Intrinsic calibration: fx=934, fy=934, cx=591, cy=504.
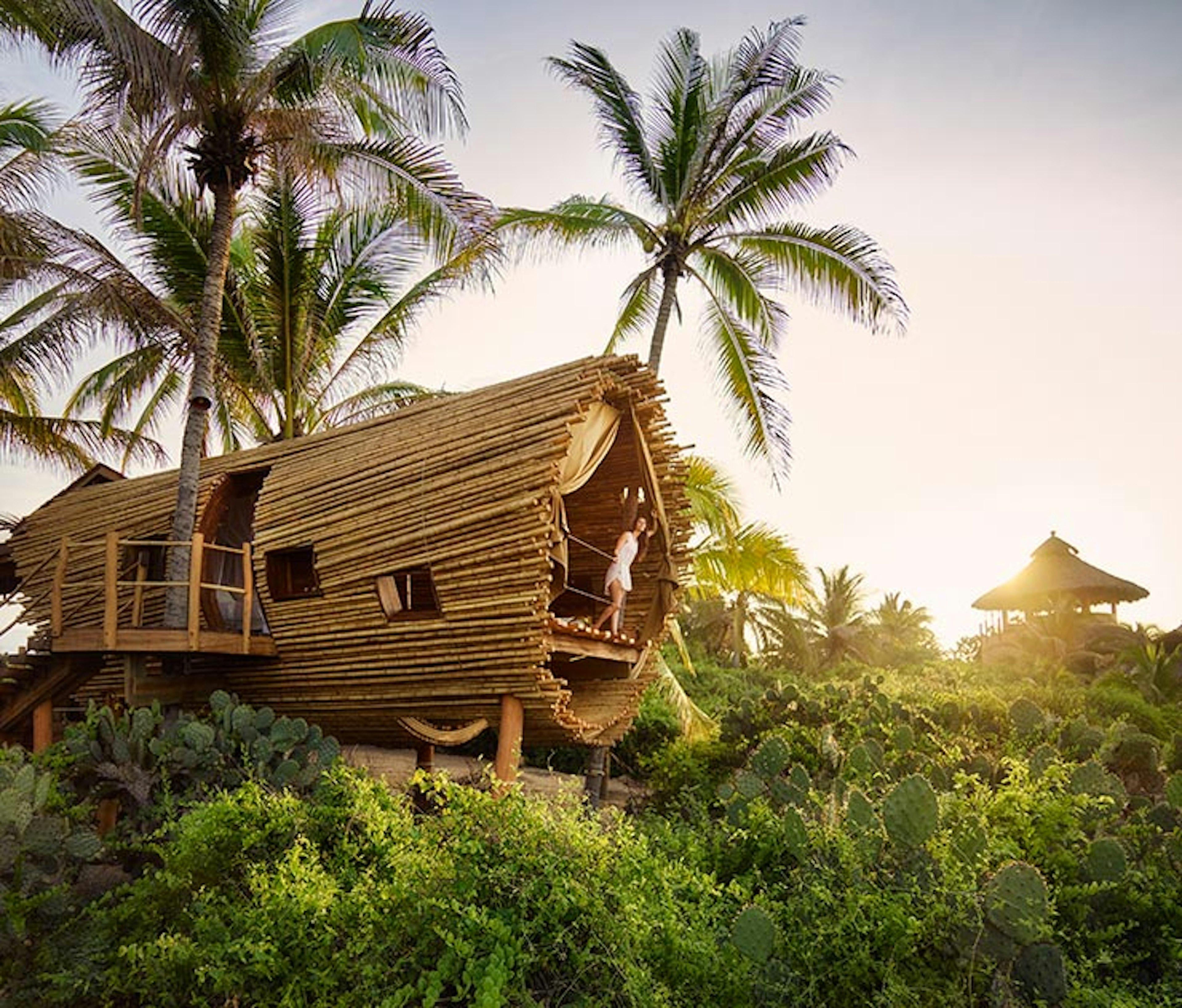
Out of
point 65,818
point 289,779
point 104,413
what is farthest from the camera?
point 104,413

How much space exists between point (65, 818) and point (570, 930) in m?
4.84

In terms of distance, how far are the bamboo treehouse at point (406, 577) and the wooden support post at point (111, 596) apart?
20mm

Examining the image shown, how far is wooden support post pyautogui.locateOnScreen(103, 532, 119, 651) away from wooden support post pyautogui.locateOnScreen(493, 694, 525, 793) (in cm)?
419

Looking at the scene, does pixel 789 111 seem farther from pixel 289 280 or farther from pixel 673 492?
pixel 289 280

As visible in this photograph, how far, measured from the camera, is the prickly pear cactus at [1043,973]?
197 inches

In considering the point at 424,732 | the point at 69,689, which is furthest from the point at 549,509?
the point at 69,689

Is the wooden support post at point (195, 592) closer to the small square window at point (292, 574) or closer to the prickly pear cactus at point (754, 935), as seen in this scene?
the small square window at point (292, 574)

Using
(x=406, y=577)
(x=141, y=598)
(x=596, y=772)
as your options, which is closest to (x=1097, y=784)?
(x=406, y=577)

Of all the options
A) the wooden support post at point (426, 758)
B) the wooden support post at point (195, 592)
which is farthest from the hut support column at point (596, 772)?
the wooden support post at point (195, 592)

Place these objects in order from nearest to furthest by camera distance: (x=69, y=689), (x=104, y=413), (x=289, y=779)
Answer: (x=289, y=779) < (x=69, y=689) < (x=104, y=413)

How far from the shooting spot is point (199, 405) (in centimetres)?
1162

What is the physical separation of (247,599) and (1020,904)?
847 centimetres

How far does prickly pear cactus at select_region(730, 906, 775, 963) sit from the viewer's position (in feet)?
16.4

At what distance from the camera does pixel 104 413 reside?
17344 millimetres
